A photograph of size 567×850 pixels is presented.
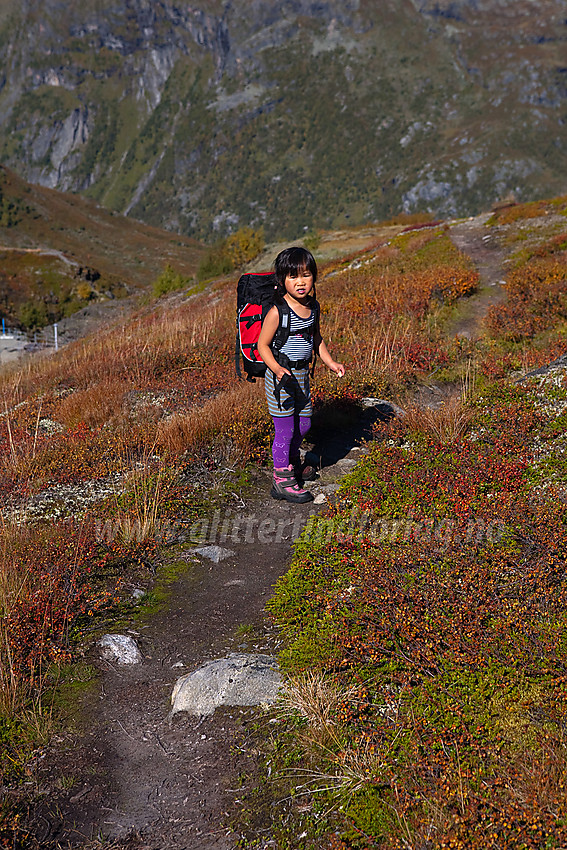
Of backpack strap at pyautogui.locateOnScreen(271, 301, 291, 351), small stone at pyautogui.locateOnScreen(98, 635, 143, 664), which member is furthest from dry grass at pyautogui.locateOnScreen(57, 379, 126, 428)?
small stone at pyautogui.locateOnScreen(98, 635, 143, 664)

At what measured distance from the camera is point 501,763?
2.72m

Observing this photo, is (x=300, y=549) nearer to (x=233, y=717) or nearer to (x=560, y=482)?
(x=233, y=717)

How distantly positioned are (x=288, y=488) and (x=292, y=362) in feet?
4.48

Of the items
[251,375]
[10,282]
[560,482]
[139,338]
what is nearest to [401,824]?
[560,482]

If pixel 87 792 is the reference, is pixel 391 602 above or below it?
above

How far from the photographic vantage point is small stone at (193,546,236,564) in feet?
17.2

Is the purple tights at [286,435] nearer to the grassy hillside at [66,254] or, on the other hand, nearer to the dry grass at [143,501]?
the dry grass at [143,501]

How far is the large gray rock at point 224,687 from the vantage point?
343 cm

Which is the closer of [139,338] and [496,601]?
[496,601]

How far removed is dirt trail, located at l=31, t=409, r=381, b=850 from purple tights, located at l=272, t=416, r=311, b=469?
1557 mm

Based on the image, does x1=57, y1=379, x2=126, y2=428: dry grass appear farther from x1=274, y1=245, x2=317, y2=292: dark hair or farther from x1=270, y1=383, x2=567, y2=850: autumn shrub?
x1=270, y1=383, x2=567, y2=850: autumn shrub

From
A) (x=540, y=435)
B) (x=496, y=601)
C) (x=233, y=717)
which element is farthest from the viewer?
(x=540, y=435)

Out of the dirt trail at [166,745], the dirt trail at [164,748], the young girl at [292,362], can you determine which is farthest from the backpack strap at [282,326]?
the dirt trail at [164,748]

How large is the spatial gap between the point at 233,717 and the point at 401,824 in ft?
3.85
